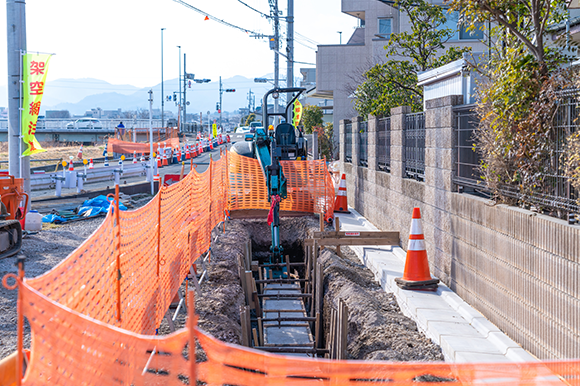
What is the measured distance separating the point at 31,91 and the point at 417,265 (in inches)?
405

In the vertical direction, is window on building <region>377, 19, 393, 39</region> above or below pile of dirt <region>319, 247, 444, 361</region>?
above

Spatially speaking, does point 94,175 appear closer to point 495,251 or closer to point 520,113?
point 495,251

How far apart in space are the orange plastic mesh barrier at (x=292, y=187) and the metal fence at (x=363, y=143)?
1.16m

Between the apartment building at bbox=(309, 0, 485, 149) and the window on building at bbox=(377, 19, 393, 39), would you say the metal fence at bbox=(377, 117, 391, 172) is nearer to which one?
the apartment building at bbox=(309, 0, 485, 149)

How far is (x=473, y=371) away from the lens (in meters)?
3.23

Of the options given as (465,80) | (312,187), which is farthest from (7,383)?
(312,187)

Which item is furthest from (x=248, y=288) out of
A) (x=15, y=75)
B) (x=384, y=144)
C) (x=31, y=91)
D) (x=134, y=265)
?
(x=15, y=75)

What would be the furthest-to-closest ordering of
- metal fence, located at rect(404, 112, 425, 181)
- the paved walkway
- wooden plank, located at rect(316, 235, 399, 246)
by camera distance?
wooden plank, located at rect(316, 235, 399, 246)
metal fence, located at rect(404, 112, 425, 181)
the paved walkway

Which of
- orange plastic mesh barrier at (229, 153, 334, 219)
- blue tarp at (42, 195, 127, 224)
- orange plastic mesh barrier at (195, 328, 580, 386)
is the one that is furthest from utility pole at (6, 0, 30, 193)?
orange plastic mesh barrier at (195, 328, 580, 386)

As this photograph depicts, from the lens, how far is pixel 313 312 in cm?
921

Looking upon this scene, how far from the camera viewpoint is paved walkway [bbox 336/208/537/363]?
5215mm

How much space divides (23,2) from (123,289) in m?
11.2

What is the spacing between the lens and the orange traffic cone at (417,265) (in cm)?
726

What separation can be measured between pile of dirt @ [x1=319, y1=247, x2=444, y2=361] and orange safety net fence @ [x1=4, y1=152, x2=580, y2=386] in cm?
124
